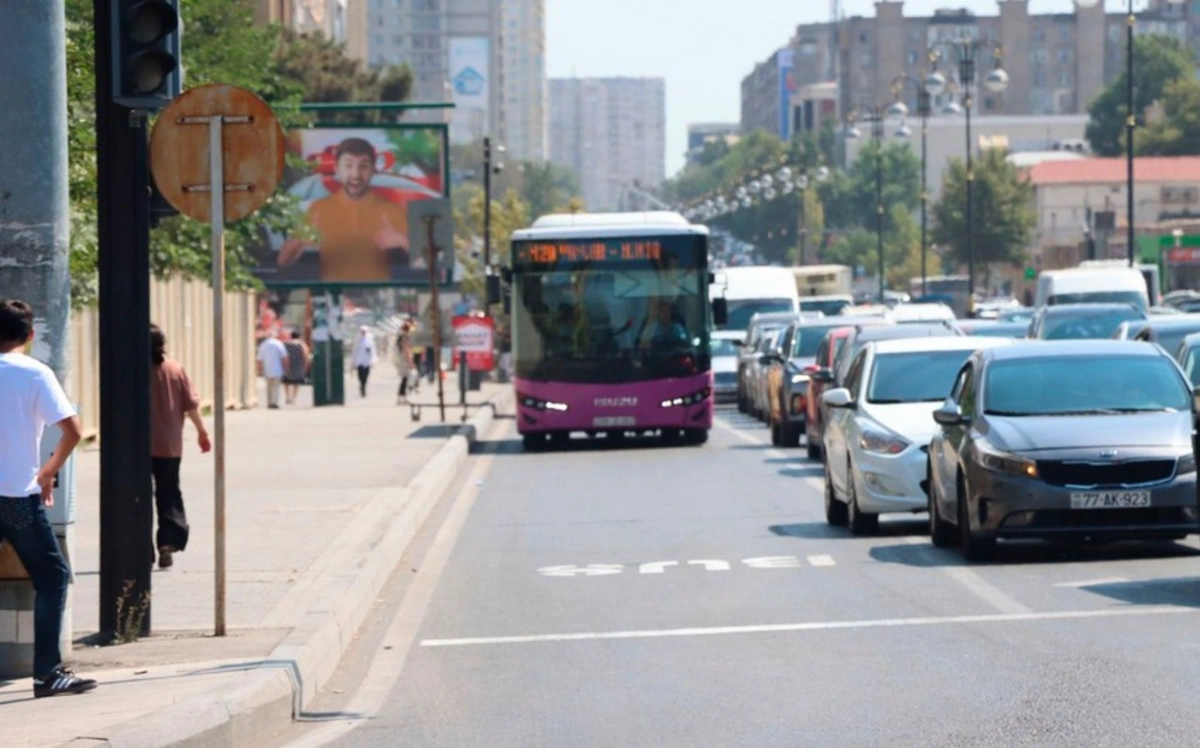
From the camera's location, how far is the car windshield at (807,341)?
36.9 m

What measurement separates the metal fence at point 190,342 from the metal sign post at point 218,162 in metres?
21.3

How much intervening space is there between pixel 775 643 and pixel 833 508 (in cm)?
805

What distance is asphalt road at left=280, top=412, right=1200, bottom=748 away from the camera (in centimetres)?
950

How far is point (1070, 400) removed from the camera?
16703 millimetres

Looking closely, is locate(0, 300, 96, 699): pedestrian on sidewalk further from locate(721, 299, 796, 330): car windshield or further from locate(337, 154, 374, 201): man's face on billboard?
locate(721, 299, 796, 330): car windshield

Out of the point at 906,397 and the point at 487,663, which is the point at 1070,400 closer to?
the point at 906,397

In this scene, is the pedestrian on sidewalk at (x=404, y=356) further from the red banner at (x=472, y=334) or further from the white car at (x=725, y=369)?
the white car at (x=725, y=369)

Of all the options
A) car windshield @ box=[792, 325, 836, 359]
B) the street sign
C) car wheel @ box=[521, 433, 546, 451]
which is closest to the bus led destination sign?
car wheel @ box=[521, 433, 546, 451]

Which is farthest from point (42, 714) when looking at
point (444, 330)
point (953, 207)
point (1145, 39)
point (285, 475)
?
point (1145, 39)

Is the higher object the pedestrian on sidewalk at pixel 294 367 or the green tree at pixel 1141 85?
the green tree at pixel 1141 85

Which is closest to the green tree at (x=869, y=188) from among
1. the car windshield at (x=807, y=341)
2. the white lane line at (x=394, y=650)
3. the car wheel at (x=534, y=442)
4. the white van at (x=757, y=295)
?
the white van at (x=757, y=295)

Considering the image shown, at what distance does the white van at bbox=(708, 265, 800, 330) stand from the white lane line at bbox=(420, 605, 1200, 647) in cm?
4401

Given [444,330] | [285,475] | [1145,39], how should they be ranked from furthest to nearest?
[1145,39]
[444,330]
[285,475]

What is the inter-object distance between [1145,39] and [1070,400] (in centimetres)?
16575
